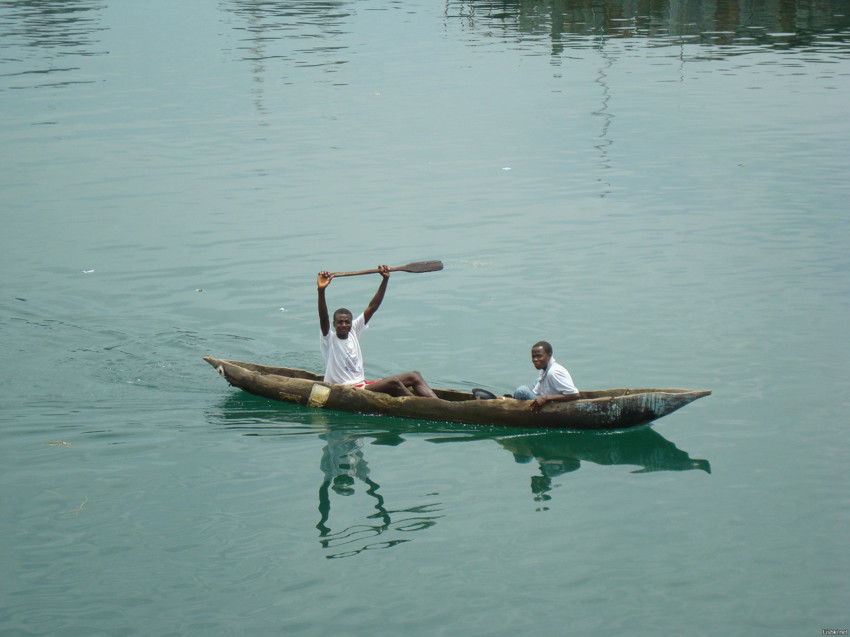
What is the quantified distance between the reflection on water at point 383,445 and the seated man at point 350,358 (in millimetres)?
359

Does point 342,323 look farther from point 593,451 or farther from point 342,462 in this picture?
point 593,451

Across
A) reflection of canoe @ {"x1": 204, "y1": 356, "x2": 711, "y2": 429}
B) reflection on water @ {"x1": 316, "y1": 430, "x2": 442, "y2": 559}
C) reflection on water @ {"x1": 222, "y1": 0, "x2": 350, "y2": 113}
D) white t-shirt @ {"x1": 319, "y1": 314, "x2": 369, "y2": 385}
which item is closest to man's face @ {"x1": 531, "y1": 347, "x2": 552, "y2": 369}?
reflection of canoe @ {"x1": 204, "y1": 356, "x2": 711, "y2": 429}

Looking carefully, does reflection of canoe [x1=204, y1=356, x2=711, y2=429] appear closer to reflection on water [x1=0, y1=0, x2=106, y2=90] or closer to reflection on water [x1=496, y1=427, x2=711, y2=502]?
reflection on water [x1=496, y1=427, x2=711, y2=502]

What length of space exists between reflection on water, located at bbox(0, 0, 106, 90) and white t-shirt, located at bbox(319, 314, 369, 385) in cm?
2350

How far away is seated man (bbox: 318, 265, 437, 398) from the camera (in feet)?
36.3

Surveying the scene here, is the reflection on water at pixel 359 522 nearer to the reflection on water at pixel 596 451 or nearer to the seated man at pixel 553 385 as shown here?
the reflection on water at pixel 596 451

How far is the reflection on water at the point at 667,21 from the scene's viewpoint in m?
41.4

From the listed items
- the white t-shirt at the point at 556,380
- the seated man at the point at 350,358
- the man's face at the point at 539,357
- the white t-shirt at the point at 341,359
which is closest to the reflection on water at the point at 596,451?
the white t-shirt at the point at 556,380

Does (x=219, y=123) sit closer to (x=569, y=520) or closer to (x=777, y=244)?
(x=777, y=244)

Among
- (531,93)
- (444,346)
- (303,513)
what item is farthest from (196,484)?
(531,93)

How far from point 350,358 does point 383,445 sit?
3.96 ft

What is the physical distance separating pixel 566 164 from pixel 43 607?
1671cm

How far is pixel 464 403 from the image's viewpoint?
10.6 metres

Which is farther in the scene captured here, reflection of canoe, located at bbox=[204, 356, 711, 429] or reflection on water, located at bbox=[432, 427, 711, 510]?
reflection of canoe, located at bbox=[204, 356, 711, 429]
